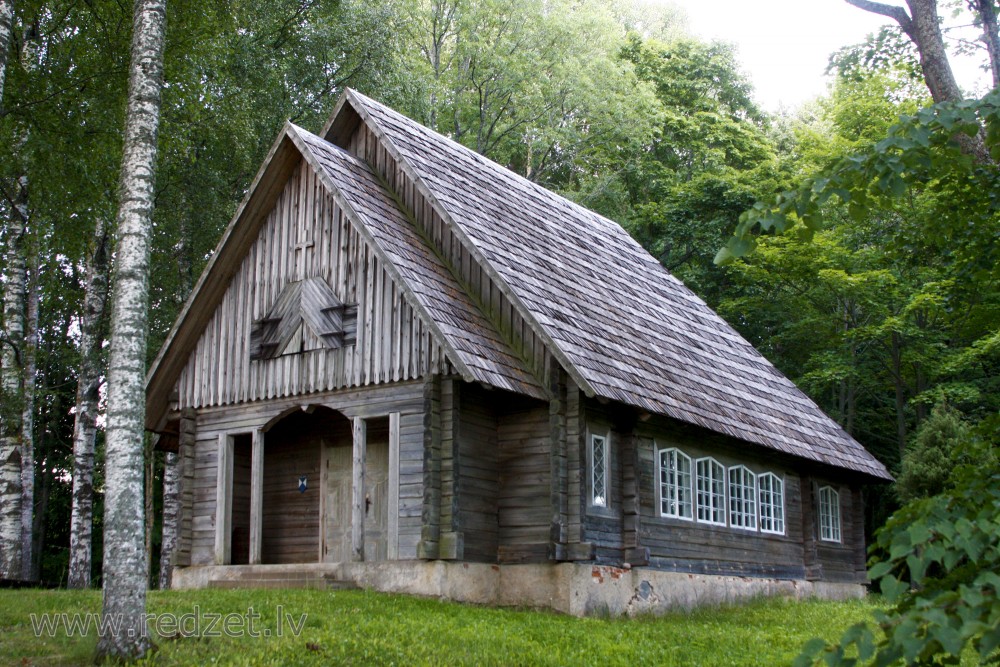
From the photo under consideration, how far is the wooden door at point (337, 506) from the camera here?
17312mm

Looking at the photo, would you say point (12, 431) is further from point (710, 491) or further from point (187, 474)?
point (710, 491)

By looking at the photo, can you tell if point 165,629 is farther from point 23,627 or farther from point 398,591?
point 398,591

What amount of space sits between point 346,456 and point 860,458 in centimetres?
1185

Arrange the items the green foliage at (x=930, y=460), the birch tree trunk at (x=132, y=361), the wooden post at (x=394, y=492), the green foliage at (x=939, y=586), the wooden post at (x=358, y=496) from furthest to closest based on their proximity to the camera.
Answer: the green foliage at (x=930, y=460)
the wooden post at (x=358, y=496)
the wooden post at (x=394, y=492)
the birch tree trunk at (x=132, y=361)
the green foliage at (x=939, y=586)

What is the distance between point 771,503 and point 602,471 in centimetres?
634

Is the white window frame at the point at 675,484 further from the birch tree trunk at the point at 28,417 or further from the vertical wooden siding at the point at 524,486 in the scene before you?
the birch tree trunk at the point at 28,417

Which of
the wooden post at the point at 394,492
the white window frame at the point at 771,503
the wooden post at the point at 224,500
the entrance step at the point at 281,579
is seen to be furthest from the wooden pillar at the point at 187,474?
the white window frame at the point at 771,503

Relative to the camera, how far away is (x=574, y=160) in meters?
40.2

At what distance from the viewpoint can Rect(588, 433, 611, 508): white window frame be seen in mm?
15617

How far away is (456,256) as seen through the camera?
16609 mm

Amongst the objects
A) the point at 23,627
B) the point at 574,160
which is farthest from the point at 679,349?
the point at 574,160

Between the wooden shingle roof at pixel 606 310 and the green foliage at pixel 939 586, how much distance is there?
395 inches

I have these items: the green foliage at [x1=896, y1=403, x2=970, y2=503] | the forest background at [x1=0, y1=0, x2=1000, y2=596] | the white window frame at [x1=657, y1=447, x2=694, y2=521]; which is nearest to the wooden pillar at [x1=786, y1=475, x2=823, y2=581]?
the green foliage at [x1=896, y1=403, x2=970, y2=503]

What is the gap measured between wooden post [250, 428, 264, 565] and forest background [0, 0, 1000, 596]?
363 cm
